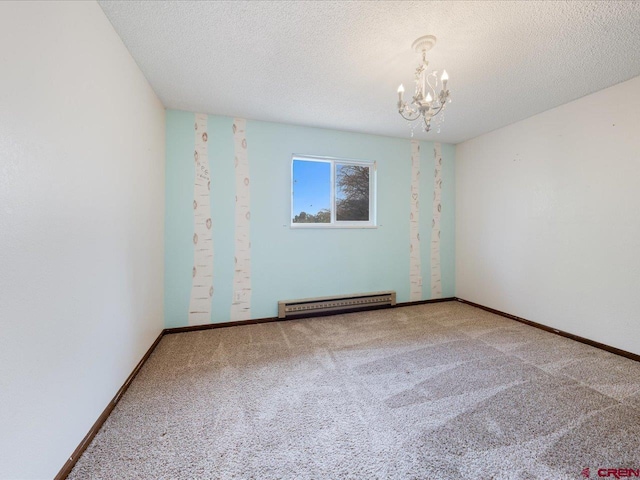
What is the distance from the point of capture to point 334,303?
3453mm

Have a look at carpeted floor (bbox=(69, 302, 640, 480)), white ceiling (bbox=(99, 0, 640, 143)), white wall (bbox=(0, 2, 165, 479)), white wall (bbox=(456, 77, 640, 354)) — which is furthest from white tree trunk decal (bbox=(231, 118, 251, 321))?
white wall (bbox=(456, 77, 640, 354))

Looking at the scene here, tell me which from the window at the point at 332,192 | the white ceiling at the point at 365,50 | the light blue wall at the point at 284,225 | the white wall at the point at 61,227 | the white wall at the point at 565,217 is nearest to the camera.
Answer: the white wall at the point at 61,227

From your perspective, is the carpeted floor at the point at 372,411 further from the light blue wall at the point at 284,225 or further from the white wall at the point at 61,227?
the light blue wall at the point at 284,225

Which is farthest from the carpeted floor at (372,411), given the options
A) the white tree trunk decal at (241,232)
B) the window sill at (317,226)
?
the window sill at (317,226)

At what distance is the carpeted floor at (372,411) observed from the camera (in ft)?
4.09

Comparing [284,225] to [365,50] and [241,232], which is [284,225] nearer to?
[241,232]

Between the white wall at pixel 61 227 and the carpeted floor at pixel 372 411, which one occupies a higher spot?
the white wall at pixel 61 227

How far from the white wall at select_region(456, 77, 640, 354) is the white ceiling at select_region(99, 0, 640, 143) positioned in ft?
1.24

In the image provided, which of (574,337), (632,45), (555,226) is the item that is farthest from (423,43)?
(574,337)

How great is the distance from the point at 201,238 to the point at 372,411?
2460mm

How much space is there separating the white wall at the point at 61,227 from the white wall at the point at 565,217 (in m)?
4.08

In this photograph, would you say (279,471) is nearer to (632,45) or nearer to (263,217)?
(263,217)

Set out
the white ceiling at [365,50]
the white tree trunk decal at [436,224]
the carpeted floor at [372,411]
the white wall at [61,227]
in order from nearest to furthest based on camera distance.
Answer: the white wall at [61,227] → the carpeted floor at [372,411] → the white ceiling at [365,50] → the white tree trunk decal at [436,224]

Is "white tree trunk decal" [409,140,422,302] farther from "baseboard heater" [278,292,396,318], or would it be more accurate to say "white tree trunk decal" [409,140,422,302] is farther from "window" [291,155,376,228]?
"window" [291,155,376,228]
